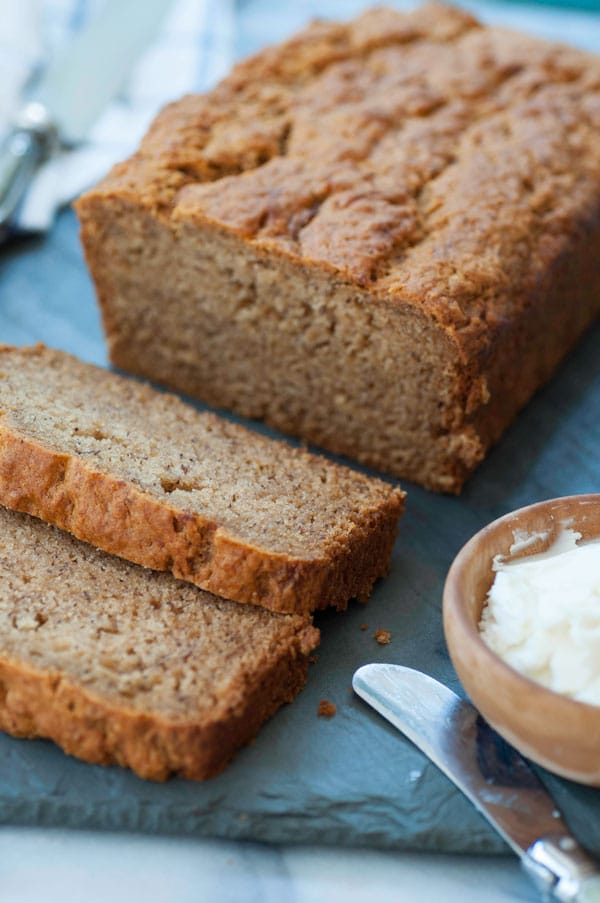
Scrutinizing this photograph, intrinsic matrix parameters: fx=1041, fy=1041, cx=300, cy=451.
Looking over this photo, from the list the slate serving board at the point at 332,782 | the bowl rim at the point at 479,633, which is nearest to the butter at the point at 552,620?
the bowl rim at the point at 479,633

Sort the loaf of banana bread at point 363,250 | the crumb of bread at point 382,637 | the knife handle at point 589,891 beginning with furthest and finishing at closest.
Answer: the loaf of banana bread at point 363,250
the crumb of bread at point 382,637
the knife handle at point 589,891

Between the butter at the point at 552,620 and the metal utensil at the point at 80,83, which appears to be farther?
the metal utensil at the point at 80,83

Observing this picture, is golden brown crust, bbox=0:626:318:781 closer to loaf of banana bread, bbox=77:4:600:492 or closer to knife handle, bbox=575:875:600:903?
knife handle, bbox=575:875:600:903

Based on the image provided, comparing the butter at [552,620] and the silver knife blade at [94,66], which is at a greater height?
the butter at [552,620]

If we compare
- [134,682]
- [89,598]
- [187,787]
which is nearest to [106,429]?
[89,598]

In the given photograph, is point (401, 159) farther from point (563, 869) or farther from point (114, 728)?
point (563, 869)

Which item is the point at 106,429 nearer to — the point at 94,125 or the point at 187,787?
the point at 187,787

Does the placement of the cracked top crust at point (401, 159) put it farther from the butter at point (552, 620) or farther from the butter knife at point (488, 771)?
the butter knife at point (488, 771)

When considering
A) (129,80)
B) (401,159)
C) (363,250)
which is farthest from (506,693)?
(129,80)
